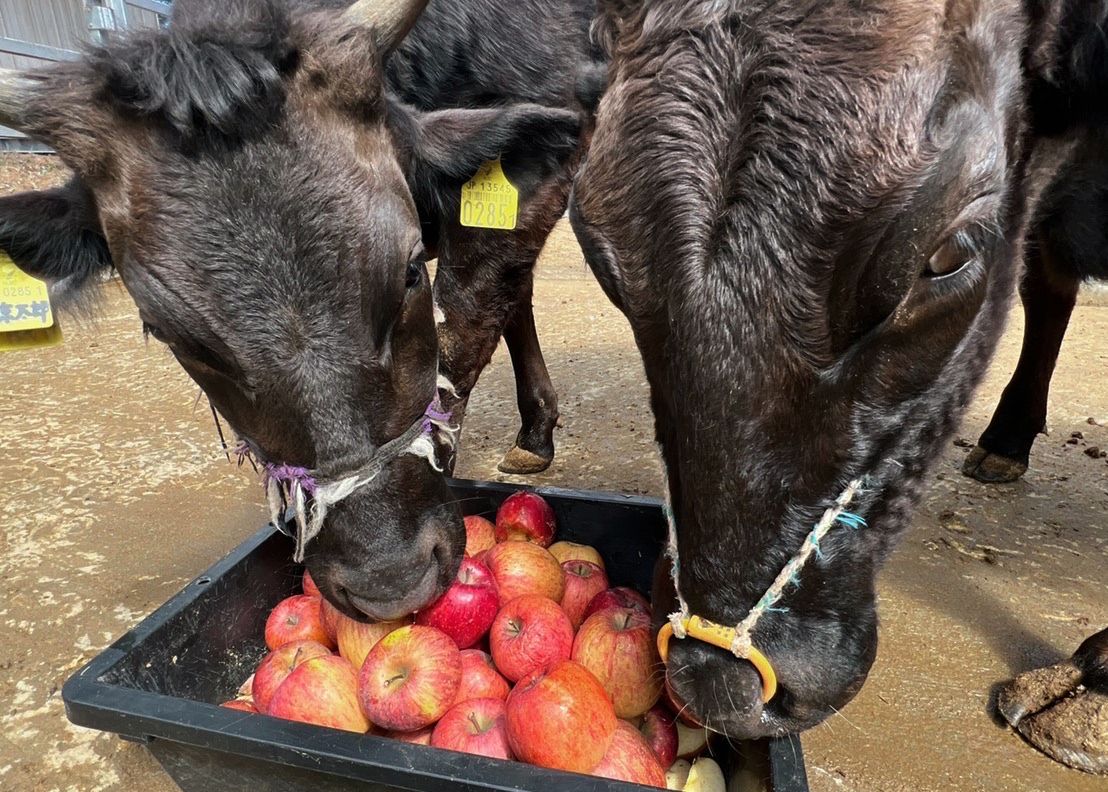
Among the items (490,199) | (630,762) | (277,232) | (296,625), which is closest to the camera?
(630,762)

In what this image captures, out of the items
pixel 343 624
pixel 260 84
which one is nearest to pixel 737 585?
pixel 343 624

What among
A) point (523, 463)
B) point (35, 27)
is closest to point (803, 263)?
point (523, 463)

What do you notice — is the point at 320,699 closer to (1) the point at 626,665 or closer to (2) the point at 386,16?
(1) the point at 626,665

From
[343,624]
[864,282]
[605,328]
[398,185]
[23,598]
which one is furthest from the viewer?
[605,328]

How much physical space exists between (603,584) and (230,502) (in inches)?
89.9

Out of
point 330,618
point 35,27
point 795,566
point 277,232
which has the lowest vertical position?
point 330,618

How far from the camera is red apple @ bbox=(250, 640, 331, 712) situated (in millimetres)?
1776

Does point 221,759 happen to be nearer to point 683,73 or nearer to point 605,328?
point 683,73

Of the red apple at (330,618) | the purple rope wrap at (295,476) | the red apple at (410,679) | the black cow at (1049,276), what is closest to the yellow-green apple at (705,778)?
the red apple at (410,679)

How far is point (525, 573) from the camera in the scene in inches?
81.7

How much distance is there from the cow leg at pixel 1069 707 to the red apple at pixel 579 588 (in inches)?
48.7

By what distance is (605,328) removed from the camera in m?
7.02

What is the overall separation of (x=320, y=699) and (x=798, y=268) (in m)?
1.34

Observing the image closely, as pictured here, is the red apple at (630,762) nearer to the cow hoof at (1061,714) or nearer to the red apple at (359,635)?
the red apple at (359,635)
